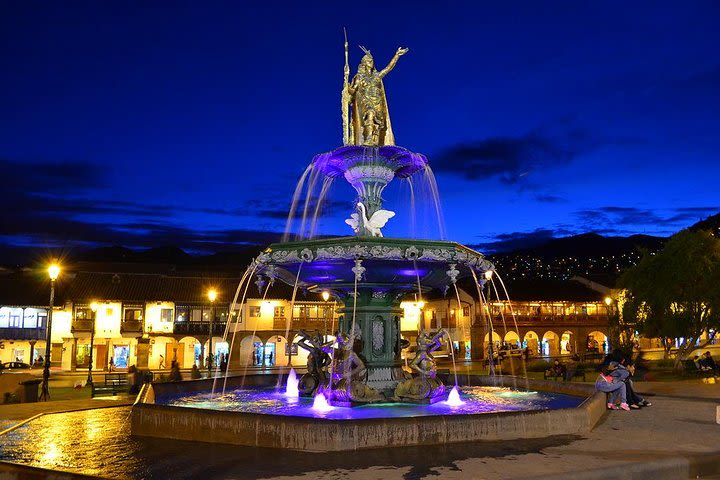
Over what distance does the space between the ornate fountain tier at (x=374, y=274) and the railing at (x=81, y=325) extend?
143ft

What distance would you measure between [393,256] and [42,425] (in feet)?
23.3

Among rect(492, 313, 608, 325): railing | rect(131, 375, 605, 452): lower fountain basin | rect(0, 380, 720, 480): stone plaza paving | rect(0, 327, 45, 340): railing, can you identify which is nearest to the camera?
rect(0, 380, 720, 480): stone plaza paving

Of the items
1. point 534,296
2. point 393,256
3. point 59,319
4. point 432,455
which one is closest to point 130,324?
point 59,319

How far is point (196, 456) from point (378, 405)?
4942 millimetres

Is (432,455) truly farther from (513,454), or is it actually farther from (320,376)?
(320,376)

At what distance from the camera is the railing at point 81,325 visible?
171 feet

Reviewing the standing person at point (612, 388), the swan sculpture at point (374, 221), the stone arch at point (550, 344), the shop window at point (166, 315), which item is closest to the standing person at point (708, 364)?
the standing person at point (612, 388)

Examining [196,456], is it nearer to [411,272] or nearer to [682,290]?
[411,272]

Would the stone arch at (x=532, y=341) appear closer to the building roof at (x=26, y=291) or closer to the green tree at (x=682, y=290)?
the green tree at (x=682, y=290)

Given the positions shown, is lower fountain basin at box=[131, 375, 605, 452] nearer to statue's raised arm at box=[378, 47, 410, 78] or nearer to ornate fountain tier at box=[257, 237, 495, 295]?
ornate fountain tier at box=[257, 237, 495, 295]

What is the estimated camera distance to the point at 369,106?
48.4 feet

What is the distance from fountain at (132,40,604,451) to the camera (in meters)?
9.21

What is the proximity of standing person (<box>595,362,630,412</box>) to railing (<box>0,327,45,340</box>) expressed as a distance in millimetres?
50999

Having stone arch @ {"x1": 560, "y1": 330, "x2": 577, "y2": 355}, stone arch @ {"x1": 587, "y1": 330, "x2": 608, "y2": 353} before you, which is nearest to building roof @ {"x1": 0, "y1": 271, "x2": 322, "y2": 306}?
stone arch @ {"x1": 560, "y1": 330, "x2": 577, "y2": 355}
